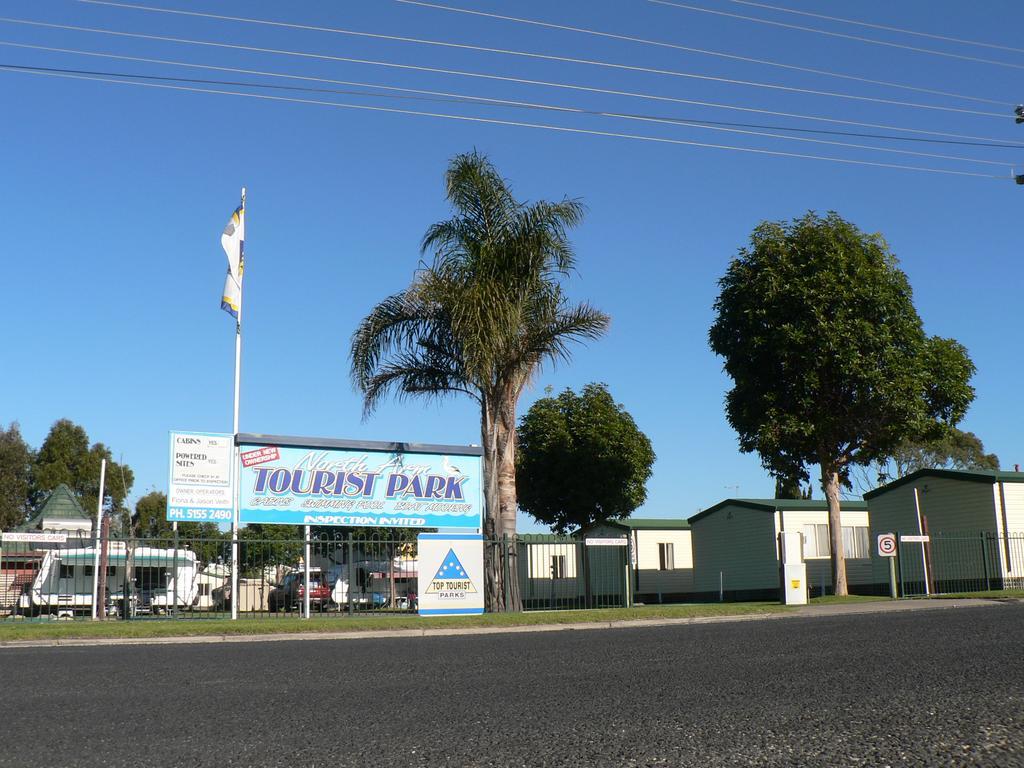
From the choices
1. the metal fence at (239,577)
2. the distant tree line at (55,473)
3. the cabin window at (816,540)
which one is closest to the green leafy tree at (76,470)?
the distant tree line at (55,473)

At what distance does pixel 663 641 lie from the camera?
12.9 metres

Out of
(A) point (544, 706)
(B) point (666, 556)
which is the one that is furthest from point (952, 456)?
(A) point (544, 706)

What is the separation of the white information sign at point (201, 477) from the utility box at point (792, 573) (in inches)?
538

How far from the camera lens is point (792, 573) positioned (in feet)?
83.0

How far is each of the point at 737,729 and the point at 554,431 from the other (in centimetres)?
4317

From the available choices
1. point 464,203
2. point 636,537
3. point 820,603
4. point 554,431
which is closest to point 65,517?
point 554,431

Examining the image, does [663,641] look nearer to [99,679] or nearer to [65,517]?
[99,679]

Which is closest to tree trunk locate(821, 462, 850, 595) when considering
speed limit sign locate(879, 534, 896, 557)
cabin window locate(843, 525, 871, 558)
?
speed limit sign locate(879, 534, 896, 557)

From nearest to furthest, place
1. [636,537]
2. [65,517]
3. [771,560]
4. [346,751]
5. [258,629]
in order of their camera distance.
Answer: [346,751] < [258,629] < [771,560] < [65,517] < [636,537]

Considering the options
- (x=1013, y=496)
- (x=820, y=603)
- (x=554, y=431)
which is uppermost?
(x=554, y=431)

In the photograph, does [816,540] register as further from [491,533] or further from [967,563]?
[491,533]

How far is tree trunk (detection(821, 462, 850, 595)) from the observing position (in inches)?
1168

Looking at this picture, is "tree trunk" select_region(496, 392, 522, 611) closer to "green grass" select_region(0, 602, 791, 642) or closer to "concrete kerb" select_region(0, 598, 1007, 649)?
"green grass" select_region(0, 602, 791, 642)

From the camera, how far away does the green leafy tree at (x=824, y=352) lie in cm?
2948
